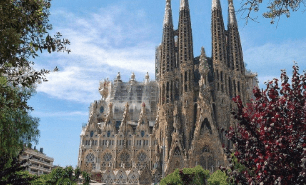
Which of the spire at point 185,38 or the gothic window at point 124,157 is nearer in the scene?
the spire at point 185,38

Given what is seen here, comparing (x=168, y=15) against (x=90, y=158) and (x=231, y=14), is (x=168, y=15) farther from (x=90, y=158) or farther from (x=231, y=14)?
(x=90, y=158)

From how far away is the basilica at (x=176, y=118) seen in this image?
184 feet

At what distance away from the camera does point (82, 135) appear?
6638 centimetres

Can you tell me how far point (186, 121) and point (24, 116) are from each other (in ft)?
131

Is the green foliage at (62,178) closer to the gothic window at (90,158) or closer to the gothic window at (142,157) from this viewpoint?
the gothic window at (142,157)

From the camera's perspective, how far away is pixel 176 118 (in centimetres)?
5859

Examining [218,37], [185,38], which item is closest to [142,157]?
[185,38]

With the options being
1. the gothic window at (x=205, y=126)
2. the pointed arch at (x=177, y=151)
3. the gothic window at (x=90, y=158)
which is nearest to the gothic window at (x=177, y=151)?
the pointed arch at (x=177, y=151)

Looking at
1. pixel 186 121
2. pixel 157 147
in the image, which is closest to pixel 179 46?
pixel 186 121

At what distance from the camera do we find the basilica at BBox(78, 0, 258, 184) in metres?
56.2

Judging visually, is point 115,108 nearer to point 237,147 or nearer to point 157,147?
point 157,147

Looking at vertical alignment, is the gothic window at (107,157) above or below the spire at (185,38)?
below

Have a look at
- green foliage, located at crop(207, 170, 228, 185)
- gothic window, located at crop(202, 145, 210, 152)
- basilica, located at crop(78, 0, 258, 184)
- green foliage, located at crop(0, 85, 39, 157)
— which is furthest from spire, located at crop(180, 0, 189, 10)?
green foliage, located at crop(0, 85, 39, 157)

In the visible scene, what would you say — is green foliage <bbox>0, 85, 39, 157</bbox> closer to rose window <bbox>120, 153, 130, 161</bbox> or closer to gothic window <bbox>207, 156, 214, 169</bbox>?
gothic window <bbox>207, 156, 214, 169</bbox>
